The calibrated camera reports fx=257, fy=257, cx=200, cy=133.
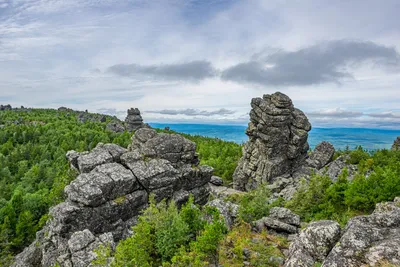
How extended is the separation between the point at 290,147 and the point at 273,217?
3331 centimetres

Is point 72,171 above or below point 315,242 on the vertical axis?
below

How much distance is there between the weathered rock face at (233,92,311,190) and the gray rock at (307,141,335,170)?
192cm

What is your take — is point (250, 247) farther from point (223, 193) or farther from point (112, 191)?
point (223, 193)

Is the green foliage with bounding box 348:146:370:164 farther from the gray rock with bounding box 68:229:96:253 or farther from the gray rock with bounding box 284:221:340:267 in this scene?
the gray rock with bounding box 68:229:96:253

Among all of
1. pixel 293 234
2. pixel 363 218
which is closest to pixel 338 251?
pixel 363 218

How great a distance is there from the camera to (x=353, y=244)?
10.1 metres

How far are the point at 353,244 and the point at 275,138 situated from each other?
4595 centimetres

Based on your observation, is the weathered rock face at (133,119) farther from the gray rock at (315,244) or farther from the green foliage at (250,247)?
the gray rock at (315,244)

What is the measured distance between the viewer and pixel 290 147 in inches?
2191

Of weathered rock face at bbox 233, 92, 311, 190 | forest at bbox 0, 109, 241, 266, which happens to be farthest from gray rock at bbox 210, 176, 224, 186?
weathered rock face at bbox 233, 92, 311, 190

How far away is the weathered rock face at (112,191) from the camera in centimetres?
2314

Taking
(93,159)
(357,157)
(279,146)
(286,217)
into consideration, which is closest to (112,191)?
(93,159)

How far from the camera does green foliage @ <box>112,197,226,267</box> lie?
1442 cm

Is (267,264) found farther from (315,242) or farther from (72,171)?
(72,171)
